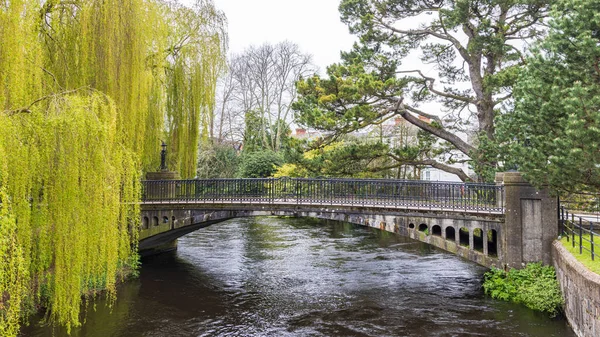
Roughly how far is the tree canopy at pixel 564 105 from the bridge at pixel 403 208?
1.58 metres

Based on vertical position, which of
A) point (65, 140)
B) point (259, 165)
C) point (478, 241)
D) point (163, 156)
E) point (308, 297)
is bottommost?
point (308, 297)

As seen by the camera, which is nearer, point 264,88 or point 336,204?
point 336,204

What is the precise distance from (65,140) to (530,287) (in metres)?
12.7

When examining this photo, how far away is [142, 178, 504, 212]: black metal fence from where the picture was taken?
48.4 ft

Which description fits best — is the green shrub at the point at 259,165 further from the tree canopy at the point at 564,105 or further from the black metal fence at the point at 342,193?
the tree canopy at the point at 564,105

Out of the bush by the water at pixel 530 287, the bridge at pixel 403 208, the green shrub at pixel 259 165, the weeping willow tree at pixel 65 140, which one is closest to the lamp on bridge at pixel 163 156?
the bridge at pixel 403 208

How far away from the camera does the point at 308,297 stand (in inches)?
577

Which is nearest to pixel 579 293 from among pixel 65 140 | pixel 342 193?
pixel 342 193

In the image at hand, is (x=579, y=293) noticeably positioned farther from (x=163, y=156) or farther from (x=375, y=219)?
(x=163, y=156)

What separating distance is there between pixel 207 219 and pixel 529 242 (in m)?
11.3

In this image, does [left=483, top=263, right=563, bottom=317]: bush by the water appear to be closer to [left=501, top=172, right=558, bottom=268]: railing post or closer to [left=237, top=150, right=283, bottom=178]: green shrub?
[left=501, top=172, right=558, bottom=268]: railing post

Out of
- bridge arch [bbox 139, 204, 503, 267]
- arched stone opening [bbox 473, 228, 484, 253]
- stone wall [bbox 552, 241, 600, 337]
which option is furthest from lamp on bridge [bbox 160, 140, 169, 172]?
stone wall [bbox 552, 241, 600, 337]

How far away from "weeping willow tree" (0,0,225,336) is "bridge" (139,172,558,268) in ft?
20.6

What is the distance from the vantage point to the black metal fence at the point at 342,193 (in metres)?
14.8
